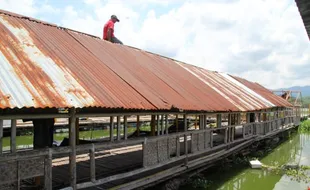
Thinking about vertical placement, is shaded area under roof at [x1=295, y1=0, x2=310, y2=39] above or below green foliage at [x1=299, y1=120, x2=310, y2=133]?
above

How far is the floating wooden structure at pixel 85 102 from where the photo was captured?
6.04 meters

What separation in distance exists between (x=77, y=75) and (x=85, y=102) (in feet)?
4.50

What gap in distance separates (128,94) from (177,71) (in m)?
6.65

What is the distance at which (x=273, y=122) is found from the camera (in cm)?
2209

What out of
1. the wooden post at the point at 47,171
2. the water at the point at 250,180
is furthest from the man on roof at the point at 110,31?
the wooden post at the point at 47,171

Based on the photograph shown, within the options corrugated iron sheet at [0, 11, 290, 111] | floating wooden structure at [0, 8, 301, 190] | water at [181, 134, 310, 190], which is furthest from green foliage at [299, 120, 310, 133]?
corrugated iron sheet at [0, 11, 290, 111]

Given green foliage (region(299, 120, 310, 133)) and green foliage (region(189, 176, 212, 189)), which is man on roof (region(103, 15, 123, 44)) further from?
green foliage (region(299, 120, 310, 133))

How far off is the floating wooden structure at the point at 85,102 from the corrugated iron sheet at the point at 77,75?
0.07 ft

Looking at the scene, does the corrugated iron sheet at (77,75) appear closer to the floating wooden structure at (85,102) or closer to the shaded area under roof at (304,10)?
the floating wooden structure at (85,102)

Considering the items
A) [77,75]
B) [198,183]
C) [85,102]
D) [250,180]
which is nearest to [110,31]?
[77,75]

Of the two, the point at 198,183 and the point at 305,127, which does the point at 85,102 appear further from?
the point at 305,127

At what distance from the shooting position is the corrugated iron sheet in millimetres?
6094

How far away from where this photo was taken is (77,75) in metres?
7.57

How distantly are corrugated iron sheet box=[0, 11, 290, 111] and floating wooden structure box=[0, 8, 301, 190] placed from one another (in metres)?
0.02
